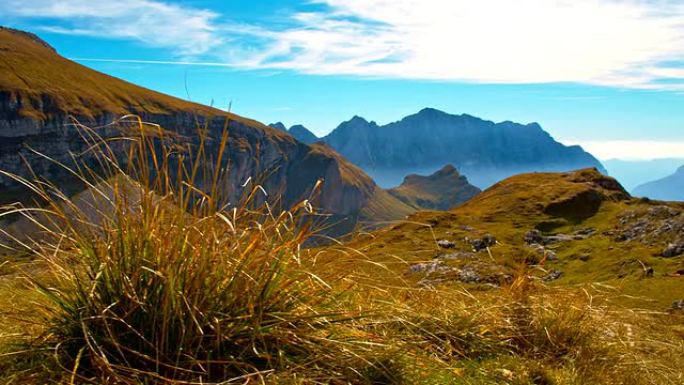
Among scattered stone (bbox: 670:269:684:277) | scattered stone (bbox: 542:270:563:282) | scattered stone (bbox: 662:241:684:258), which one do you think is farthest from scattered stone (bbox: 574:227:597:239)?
scattered stone (bbox: 670:269:684:277)

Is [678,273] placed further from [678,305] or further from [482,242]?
[482,242]

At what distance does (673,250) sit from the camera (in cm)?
4109

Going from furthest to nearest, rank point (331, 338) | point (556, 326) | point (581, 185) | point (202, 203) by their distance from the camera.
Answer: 1. point (581, 185)
2. point (556, 326)
3. point (202, 203)
4. point (331, 338)

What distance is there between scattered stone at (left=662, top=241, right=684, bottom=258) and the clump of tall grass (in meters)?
43.8

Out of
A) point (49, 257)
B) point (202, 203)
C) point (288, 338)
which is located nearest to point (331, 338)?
point (288, 338)

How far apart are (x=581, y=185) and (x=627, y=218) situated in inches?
781

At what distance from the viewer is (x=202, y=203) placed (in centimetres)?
495

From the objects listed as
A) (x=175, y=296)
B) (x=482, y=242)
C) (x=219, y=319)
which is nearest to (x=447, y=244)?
(x=482, y=242)

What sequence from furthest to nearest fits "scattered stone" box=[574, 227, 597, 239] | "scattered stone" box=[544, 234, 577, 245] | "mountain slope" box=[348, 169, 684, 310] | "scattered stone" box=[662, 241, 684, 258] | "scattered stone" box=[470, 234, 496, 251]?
Result: 1. "scattered stone" box=[574, 227, 597, 239]
2. "scattered stone" box=[544, 234, 577, 245]
3. "scattered stone" box=[470, 234, 496, 251]
4. "scattered stone" box=[662, 241, 684, 258]
5. "mountain slope" box=[348, 169, 684, 310]

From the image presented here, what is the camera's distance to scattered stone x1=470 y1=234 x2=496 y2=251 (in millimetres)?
52350

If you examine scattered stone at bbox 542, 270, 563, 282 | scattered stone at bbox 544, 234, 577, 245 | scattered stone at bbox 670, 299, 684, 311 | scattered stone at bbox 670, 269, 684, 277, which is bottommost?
scattered stone at bbox 544, 234, 577, 245

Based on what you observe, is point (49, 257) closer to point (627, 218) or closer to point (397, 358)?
point (397, 358)

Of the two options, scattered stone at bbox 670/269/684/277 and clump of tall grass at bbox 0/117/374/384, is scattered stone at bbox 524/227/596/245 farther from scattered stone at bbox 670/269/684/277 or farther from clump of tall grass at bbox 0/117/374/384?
clump of tall grass at bbox 0/117/374/384

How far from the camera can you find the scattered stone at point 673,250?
40741 mm
